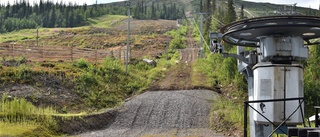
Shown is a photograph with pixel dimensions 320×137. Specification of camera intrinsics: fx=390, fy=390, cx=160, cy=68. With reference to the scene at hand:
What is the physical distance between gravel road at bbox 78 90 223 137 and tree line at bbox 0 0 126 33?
8137cm

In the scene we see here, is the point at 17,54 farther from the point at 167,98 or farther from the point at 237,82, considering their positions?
the point at 237,82

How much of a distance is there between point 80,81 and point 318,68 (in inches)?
563

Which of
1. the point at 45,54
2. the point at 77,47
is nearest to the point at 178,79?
the point at 45,54

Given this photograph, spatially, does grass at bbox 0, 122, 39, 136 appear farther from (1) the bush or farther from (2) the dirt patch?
(1) the bush

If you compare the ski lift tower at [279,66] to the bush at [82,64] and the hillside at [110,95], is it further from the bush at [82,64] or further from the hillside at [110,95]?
the bush at [82,64]

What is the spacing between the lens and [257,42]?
991 centimetres

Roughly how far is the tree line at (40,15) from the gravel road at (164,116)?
267 feet

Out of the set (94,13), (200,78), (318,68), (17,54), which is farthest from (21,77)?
(94,13)

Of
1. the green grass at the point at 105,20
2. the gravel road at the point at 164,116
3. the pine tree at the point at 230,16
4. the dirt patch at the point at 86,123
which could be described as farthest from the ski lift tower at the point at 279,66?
the green grass at the point at 105,20

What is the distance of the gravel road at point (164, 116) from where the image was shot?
59.8 feet

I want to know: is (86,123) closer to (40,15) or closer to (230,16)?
(230,16)

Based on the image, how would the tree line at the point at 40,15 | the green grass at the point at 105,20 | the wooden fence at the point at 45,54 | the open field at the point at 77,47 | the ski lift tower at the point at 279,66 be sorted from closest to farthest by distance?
the ski lift tower at the point at 279,66
the wooden fence at the point at 45,54
the open field at the point at 77,47
the tree line at the point at 40,15
the green grass at the point at 105,20

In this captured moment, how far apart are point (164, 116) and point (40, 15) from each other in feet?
342

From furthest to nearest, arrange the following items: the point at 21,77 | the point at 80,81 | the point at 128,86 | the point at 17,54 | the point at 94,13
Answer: the point at 94,13 < the point at 17,54 < the point at 128,86 < the point at 80,81 < the point at 21,77
